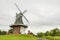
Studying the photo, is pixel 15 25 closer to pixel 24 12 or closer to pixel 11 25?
pixel 11 25

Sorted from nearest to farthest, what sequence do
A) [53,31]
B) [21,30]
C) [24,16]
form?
[21,30]
[24,16]
[53,31]

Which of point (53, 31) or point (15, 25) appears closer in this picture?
point (15, 25)

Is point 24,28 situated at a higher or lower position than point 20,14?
lower

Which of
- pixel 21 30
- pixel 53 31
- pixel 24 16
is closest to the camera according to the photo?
pixel 21 30

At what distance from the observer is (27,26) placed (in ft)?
190

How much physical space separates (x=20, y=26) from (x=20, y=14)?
15.4 ft

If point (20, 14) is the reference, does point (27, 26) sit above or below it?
below

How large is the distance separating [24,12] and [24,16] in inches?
56.5

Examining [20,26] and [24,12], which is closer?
[20,26]

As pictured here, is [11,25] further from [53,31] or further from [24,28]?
[53,31]

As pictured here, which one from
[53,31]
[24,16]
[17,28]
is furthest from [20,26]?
[53,31]

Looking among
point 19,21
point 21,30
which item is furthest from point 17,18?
point 21,30

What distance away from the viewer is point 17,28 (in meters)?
57.2

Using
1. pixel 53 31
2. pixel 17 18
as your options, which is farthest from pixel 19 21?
pixel 53 31
